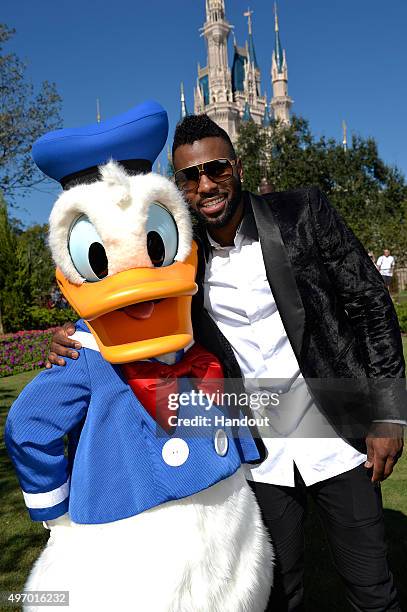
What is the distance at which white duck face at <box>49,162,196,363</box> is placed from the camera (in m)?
1.60

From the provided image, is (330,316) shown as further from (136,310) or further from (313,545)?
(313,545)

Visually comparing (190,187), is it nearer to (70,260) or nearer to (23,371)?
(70,260)

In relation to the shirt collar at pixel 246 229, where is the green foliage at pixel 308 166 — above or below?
above

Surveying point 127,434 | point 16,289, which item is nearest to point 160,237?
point 127,434

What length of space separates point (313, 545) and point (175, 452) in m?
2.39

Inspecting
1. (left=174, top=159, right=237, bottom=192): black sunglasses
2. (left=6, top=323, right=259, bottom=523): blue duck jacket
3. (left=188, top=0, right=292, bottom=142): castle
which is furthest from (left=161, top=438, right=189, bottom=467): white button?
(left=188, top=0, right=292, bottom=142): castle

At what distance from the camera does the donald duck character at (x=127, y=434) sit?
156 cm

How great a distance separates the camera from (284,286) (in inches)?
77.7

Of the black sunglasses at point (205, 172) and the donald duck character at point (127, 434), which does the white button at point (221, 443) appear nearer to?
the donald duck character at point (127, 434)

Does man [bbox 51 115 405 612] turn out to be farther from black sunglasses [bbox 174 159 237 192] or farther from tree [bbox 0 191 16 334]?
tree [bbox 0 191 16 334]

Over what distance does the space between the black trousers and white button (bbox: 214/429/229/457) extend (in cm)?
49

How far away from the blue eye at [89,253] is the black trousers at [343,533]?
112 cm

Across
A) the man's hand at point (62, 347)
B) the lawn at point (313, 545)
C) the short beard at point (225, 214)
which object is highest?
the short beard at point (225, 214)

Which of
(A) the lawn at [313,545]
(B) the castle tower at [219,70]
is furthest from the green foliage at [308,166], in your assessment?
(B) the castle tower at [219,70]
